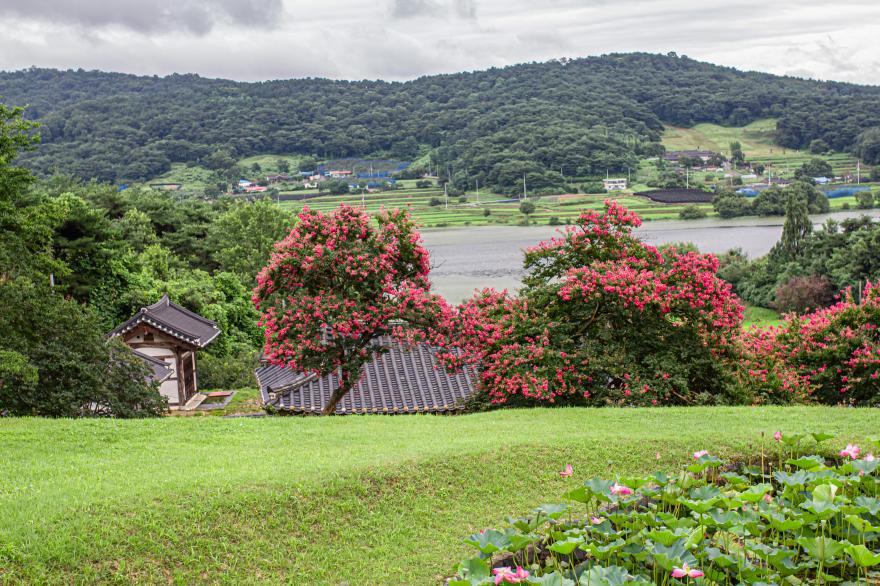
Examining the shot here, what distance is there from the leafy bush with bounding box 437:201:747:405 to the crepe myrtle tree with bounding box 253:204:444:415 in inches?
38.7

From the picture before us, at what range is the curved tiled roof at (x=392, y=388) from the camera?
14617mm

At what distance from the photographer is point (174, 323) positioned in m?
26.6

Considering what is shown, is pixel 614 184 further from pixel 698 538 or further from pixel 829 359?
pixel 698 538

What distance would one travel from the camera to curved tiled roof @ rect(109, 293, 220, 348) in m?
24.2

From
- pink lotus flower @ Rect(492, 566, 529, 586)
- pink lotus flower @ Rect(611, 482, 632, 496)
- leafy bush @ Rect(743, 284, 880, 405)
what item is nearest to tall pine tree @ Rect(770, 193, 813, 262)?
leafy bush @ Rect(743, 284, 880, 405)

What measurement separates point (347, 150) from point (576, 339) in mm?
74455

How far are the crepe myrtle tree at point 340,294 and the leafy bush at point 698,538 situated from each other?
6848 mm

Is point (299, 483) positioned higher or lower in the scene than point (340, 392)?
higher

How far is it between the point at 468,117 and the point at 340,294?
2915 inches

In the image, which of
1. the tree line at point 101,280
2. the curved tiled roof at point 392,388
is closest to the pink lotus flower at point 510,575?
the tree line at point 101,280

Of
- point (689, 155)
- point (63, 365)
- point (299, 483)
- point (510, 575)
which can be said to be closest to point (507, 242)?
point (689, 155)

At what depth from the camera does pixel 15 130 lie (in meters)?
12.9

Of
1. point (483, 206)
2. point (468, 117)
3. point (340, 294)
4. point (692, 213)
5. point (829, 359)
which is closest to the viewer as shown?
point (340, 294)

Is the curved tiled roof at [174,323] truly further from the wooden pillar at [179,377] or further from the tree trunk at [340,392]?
the tree trunk at [340,392]
